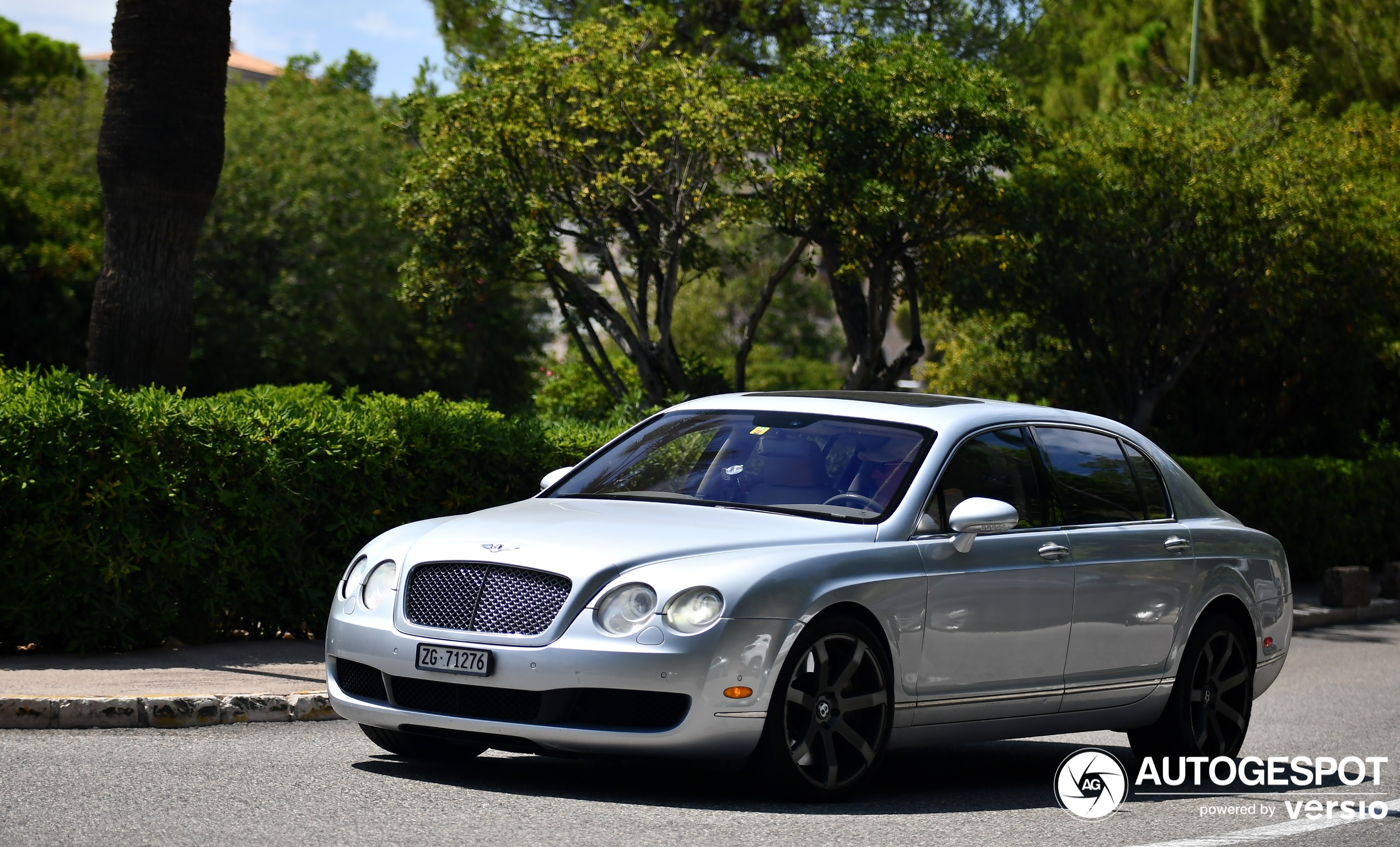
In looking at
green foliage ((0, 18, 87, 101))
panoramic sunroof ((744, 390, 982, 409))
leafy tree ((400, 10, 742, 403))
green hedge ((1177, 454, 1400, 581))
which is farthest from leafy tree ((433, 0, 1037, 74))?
green foliage ((0, 18, 87, 101))

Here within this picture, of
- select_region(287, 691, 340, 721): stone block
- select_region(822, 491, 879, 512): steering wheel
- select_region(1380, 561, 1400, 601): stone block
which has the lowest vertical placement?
select_region(1380, 561, 1400, 601): stone block

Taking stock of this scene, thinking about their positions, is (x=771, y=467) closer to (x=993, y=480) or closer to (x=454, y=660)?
(x=993, y=480)

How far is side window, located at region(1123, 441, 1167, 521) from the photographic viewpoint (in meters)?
7.99

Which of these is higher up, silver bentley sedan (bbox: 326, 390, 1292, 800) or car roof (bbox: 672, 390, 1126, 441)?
car roof (bbox: 672, 390, 1126, 441)

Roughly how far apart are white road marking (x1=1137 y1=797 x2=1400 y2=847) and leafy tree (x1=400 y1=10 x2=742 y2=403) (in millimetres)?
11158

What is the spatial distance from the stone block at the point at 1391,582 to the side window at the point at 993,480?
44.3 feet

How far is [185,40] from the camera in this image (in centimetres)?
1220

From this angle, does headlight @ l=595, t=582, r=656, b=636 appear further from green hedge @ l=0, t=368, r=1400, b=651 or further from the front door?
green hedge @ l=0, t=368, r=1400, b=651

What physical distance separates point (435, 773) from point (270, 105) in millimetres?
34121

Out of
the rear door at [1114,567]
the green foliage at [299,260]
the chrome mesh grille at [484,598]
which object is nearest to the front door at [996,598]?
the rear door at [1114,567]

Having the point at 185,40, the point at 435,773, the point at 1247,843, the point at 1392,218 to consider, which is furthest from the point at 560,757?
the point at 1392,218

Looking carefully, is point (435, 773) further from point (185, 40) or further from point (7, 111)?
point (7, 111)

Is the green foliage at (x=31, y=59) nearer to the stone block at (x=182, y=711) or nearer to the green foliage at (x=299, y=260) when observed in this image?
the green foliage at (x=299, y=260)

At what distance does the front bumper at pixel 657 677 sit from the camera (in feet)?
19.1
